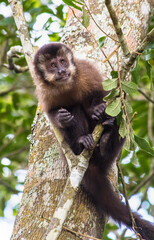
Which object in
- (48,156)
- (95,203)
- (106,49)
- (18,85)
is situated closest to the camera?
(95,203)

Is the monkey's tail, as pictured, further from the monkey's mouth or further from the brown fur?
the monkey's mouth

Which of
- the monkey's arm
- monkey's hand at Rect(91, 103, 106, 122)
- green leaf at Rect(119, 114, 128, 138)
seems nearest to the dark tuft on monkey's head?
the monkey's arm

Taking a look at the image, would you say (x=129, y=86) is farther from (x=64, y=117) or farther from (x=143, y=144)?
(x=64, y=117)

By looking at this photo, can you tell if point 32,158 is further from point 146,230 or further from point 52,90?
point 146,230

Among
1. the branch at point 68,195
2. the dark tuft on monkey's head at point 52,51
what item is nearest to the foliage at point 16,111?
the dark tuft on monkey's head at point 52,51

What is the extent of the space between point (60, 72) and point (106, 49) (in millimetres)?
584

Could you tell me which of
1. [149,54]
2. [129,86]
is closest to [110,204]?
[129,86]

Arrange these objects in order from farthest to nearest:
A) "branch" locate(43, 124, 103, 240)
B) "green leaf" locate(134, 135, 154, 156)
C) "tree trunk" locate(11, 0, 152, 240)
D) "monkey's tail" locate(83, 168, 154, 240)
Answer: "monkey's tail" locate(83, 168, 154, 240), "tree trunk" locate(11, 0, 152, 240), "green leaf" locate(134, 135, 154, 156), "branch" locate(43, 124, 103, 240)

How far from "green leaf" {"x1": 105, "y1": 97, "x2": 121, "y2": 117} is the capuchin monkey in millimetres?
621

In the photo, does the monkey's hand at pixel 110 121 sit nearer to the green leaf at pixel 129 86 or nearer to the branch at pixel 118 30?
the green leaf at pixel 129 86

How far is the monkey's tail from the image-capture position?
3.22 meters

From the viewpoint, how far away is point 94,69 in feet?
12.4

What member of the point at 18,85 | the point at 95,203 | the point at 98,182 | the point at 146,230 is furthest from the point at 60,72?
the point at 18,85

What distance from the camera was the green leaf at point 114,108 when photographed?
2.54 meters
